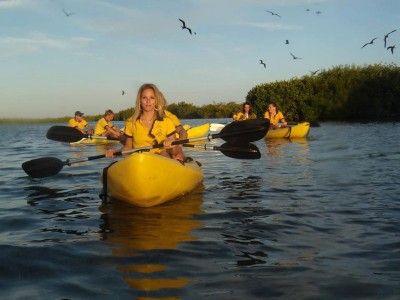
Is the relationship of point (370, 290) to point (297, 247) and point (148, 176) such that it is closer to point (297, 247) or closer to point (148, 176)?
point (297, 247)

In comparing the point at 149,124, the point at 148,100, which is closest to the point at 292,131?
the point at 149,124

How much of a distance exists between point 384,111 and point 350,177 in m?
29.5

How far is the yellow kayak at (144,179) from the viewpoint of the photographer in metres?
5.75

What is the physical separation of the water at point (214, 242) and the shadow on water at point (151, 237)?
0.04ft

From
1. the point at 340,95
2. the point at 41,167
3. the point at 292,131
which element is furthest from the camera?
the point at 340,95

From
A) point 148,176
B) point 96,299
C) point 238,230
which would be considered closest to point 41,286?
point 96,299

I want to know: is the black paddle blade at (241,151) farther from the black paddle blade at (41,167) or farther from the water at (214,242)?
the black paddle blade at (41,167)

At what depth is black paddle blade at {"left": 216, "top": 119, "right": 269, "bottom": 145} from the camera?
24.5ft

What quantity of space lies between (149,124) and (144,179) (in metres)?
1.39

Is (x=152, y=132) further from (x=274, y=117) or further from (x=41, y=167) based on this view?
(x=274, y=117)

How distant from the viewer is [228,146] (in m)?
7.61

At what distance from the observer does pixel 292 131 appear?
18.5 meters

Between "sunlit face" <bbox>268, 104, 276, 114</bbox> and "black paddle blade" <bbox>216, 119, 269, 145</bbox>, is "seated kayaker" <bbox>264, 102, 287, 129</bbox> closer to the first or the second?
"sunlit face" <bbox>268, 104, 276, 114</bbox>

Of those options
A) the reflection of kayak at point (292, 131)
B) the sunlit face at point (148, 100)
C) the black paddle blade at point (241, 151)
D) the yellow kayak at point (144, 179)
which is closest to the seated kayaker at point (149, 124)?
the sunlit face at point (148, 100)
